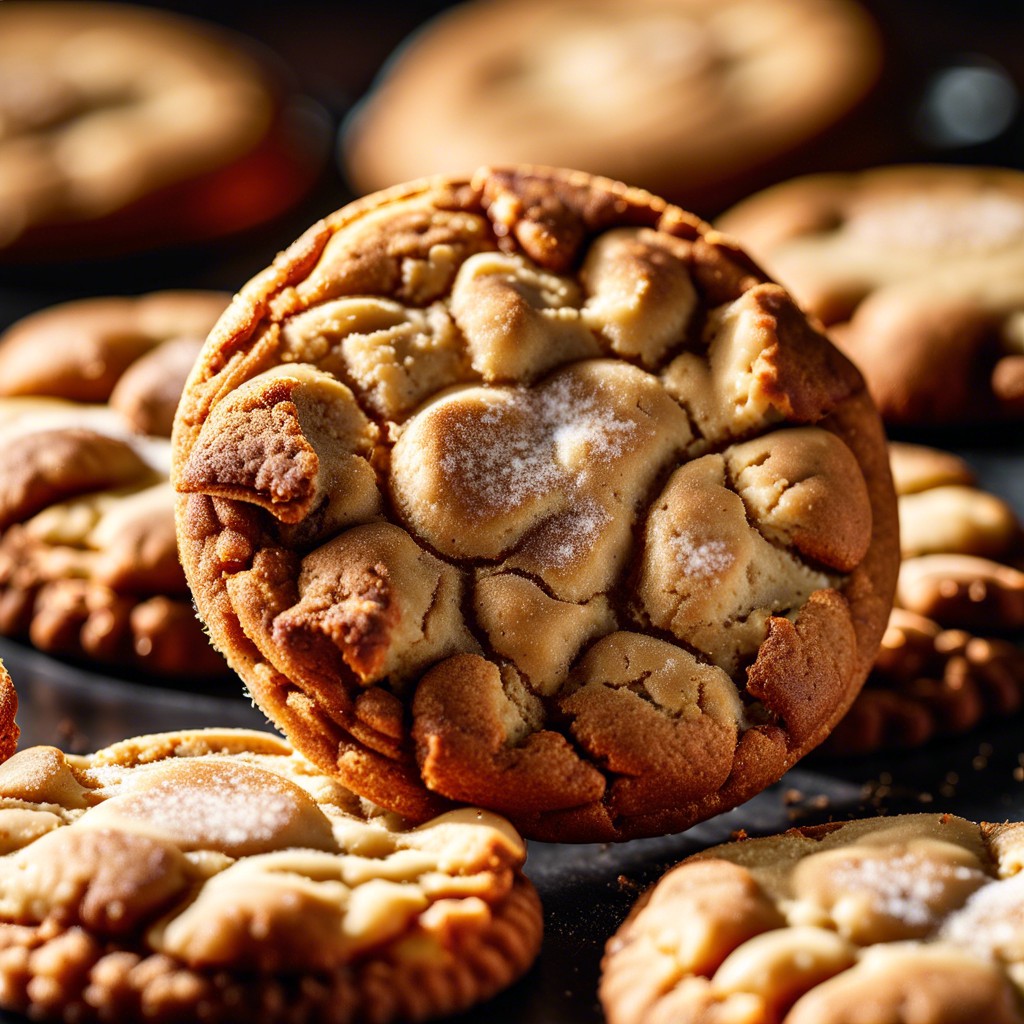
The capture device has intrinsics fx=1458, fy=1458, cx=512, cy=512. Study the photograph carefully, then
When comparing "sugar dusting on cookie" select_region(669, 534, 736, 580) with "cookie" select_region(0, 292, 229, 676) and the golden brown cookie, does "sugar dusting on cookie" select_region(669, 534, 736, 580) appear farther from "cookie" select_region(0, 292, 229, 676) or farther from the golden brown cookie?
"cookie" select_region(0, 292, 229, 676)

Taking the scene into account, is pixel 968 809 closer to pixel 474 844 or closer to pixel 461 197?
pixel 474 844

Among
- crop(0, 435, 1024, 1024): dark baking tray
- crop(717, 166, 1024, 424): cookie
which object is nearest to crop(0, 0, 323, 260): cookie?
crop(717, 166, 1024, 424): cookie

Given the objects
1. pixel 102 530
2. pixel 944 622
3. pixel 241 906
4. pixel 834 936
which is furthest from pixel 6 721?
pixel 944 622

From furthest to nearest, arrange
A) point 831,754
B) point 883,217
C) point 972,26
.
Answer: point 972,26
point 883,217
point 831,754

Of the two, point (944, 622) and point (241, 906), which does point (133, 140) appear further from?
point (241, 906)

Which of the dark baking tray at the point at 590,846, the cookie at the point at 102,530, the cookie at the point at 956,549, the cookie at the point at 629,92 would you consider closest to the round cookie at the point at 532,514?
the dark baking tray at the point at 590,846

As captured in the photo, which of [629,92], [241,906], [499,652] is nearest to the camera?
[241,906]

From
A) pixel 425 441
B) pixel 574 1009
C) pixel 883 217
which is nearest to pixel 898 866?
pixel 574 1009

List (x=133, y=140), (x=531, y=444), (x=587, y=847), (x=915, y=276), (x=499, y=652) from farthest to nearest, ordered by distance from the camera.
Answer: (x=133, y=140) → (x=915, y=276) → (x=587, y=847) → (x=531, y=444) → (x=499, y=652)
